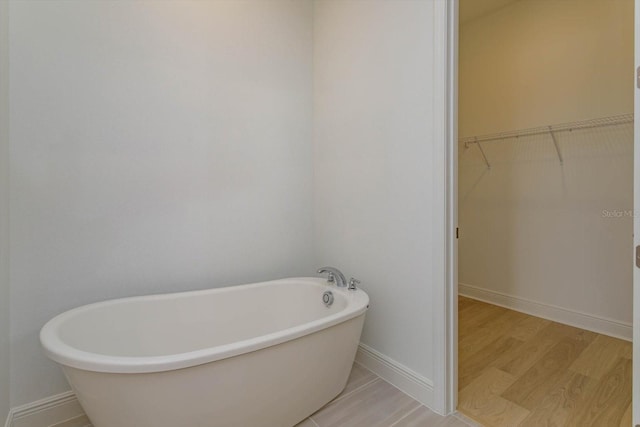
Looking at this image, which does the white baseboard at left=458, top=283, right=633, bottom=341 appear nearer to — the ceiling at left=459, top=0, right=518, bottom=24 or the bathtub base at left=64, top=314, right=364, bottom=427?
the bathtub base at left=64, top=314, right=364, bottom=427

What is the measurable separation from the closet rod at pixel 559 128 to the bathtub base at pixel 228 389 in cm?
239

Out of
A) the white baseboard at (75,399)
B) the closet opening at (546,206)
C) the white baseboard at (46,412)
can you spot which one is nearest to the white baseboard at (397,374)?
the white baseboard at (75,399)

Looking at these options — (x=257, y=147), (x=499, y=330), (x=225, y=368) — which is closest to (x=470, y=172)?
(x=499, y=330)

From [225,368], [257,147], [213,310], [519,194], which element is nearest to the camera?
[225,368]

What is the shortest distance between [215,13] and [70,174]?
1295 millimetres

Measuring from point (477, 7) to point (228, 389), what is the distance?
11.6ft

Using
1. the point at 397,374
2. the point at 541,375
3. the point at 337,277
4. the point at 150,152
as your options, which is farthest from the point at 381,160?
the point at 541,375

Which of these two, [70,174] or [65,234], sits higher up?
[70,174]

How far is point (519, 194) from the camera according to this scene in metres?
2.67

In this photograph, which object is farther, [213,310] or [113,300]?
[213,310]

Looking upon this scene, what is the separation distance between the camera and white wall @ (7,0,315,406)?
55.5 inches

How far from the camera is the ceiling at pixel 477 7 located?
8.64 feet

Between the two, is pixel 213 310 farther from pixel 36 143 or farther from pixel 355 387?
A: pixel 36 143

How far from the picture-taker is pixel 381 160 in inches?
70.2
